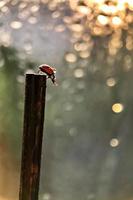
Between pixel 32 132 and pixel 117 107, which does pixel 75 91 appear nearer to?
pixel 117 107

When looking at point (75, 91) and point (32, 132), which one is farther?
point (75, 91)

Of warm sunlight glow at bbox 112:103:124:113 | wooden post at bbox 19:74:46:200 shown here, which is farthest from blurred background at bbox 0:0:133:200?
wooden post at bbox 19:74:46:200

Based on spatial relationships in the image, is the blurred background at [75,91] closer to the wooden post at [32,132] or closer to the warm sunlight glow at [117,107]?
the warm sunlight glow at [117,107]

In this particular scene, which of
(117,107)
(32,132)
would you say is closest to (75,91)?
(117,107)

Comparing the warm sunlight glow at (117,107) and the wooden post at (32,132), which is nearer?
the wooden post at (32,132)

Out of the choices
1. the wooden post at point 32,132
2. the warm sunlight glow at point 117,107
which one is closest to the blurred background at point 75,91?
the warm sunlight glow at point 117,107
